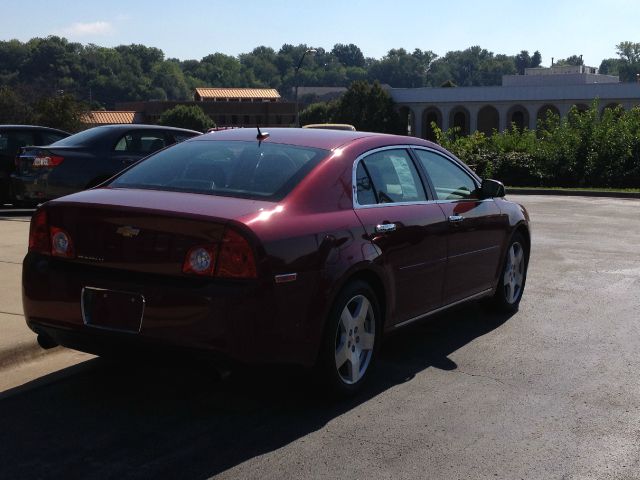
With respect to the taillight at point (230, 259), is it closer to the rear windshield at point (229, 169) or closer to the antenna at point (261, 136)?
the rear windshield at point (229, 169)

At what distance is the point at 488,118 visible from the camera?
99812 mm

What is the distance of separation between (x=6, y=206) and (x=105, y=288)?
12.0m

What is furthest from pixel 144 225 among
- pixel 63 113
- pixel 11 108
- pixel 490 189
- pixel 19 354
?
pixel 11 108

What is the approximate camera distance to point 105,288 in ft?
15.9

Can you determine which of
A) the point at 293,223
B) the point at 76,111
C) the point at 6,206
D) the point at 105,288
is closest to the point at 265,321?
the point at 293,223

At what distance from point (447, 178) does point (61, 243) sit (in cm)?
318

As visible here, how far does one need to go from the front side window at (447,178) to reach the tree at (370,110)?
9152 cm

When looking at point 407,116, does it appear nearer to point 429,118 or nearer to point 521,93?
point 429,118

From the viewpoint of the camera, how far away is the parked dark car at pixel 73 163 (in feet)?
41.7

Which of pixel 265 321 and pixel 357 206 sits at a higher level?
pixel 357 206

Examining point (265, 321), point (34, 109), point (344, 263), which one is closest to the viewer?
point (265, 321)

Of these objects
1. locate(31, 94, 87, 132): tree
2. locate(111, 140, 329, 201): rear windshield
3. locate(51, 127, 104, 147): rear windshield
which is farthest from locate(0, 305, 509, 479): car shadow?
locate(31, 94, 87, 132): tree

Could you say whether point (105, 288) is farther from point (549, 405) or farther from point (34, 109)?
point (34, 109)

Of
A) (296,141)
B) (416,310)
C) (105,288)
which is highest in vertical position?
(296,141)
